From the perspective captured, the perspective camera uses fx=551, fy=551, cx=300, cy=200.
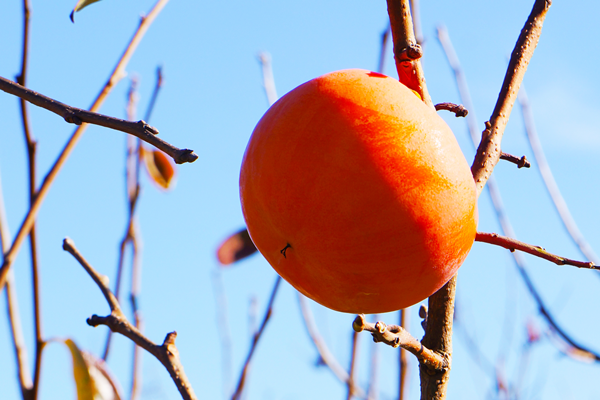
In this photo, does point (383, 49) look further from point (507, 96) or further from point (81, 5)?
point (81, 5)

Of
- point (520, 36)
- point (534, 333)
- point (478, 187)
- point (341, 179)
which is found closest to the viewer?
point (341, 179)

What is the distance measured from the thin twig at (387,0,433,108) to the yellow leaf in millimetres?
845

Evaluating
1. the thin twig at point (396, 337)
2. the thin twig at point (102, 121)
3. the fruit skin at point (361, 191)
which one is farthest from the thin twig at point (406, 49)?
the thin twig at point (102, 121)

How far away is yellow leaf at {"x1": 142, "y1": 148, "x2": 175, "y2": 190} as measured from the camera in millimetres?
1478

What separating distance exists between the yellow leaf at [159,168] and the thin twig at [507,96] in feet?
2.87

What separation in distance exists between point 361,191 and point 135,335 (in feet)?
1.42

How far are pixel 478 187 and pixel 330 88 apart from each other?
0.29 metres

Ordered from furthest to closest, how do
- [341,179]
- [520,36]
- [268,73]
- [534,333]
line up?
1. [534,333]
2. [268,73]
3. [520,36]
4. [341,179]

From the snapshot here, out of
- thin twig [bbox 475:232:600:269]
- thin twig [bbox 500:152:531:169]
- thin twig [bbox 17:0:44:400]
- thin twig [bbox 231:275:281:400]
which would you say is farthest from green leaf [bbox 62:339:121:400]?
thin twig [bbox 500:152:531:169]

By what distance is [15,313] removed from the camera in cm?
87

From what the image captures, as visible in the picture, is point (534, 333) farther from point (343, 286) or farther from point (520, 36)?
point (343, 286)

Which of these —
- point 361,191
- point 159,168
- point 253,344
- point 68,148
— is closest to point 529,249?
point 361,191

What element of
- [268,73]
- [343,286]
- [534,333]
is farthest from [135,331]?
[534,333]

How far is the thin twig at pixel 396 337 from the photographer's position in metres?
0.66
